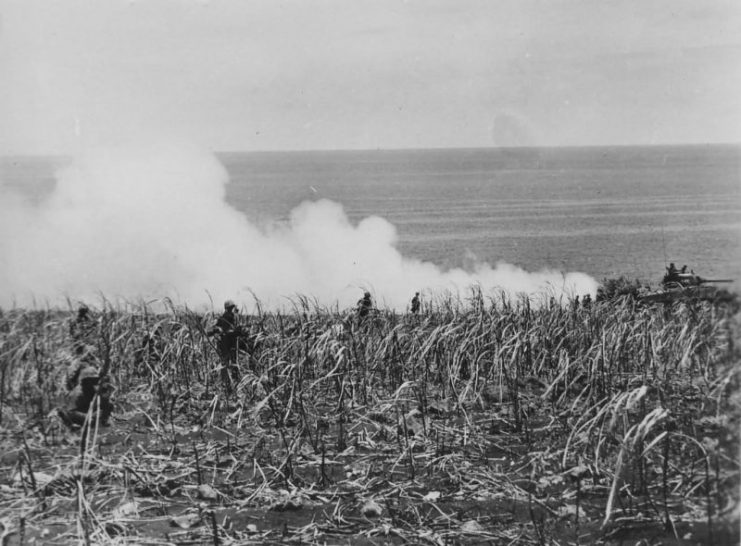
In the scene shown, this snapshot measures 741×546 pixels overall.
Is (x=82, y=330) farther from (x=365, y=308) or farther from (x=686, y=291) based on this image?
(x=686, y=291)

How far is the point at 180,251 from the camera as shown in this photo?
55.2m

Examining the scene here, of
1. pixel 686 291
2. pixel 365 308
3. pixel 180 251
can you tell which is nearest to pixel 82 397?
pixel 365 308

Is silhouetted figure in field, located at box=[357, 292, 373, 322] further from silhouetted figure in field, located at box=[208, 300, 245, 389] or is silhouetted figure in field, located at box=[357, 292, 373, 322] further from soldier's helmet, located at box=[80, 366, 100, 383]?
soldier's helmet, located at box=[80, 366, 100, 383]

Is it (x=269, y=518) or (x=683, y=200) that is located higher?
(x=683, y=200)

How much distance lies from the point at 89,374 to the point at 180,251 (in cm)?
4962

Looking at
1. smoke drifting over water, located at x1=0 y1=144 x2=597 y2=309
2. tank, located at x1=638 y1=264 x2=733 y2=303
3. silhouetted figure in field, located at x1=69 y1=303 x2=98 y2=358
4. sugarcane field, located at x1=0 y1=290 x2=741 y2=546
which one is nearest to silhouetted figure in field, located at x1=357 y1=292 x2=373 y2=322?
sugarcane field, located at x1=0 y1=290 x2=741 y2=546

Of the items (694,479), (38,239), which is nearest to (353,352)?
(694,479)

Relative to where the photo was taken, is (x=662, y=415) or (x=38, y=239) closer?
(x=662, y=415)

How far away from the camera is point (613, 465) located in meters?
5.93

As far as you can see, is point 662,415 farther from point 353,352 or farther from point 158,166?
point 158,166

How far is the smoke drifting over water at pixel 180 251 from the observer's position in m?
48.7

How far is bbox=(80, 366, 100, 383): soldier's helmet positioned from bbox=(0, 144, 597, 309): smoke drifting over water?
118 ft

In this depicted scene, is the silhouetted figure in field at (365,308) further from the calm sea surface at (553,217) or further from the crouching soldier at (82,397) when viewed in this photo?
the calm sea surface at (553,217)

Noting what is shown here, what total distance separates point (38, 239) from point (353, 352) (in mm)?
52687
